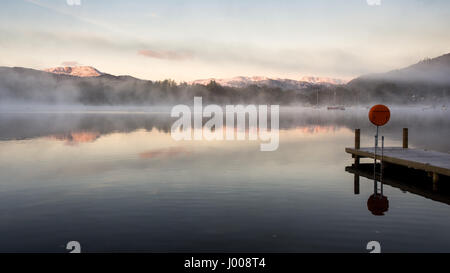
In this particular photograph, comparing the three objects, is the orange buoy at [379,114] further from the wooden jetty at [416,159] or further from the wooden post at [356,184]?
the wooden post at [356,184]

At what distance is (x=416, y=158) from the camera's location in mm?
21672

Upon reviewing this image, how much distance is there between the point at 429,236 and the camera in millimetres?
11750

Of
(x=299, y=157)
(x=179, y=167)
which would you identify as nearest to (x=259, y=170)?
(x=179, y=167)

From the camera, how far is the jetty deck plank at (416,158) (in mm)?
18755

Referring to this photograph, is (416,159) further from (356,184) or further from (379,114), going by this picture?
(356,184)

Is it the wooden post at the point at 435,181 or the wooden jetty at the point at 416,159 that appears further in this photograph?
the wooden jetty at the point at 416,159

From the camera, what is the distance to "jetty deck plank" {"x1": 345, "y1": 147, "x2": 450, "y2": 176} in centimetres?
1875

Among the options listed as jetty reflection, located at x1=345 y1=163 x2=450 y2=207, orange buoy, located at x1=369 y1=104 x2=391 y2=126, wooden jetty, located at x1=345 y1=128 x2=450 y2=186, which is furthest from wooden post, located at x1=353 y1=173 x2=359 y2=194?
orange buoy, located at x1=369 y1=104 x2=391 y2=126

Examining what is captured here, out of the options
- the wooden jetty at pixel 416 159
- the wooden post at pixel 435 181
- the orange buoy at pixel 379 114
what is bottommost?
the wooden post at pixel 435 181

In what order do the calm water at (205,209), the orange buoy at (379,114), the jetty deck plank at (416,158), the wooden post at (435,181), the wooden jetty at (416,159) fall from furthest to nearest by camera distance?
the orange buoy at (379,114)
the jetty deck plank at (416,158)
the wooden jetty at (416,159)
the wooden post at (435,181)
the calm water at (205,209)

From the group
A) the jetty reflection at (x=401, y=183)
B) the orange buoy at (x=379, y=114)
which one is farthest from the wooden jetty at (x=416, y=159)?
the orange buoy at (x=379, y=114)

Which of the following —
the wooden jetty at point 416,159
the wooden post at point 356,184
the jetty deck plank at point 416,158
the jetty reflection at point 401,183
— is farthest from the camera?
the jetty deck plank at point 416,158

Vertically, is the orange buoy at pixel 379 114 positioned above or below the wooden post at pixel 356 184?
above
